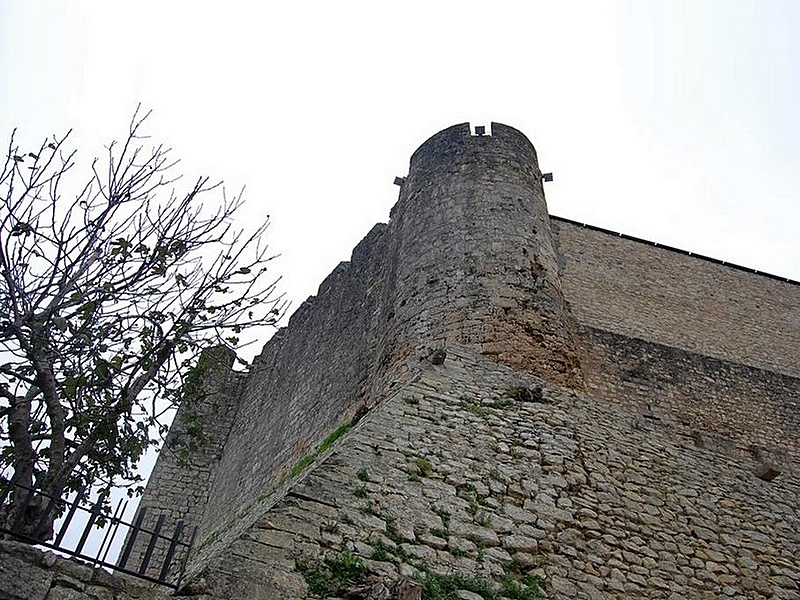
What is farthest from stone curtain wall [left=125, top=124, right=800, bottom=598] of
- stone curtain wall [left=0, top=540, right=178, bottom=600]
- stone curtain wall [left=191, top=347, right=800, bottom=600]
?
stone curtain wall [left=0, top=540, right=178, bottom=600]

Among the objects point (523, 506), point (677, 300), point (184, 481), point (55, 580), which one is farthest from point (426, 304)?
point (184, 481)

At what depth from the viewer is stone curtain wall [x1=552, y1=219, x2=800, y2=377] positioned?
499 inches

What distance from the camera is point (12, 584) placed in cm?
377

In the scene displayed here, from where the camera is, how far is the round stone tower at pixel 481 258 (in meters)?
8.38

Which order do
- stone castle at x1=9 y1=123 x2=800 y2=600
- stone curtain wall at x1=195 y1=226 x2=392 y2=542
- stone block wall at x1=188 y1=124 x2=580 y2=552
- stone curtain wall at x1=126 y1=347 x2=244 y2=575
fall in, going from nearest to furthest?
1. stone castle at x1=9 y1=123 x2=800 y2=600
2. stone block wall at x1=188 y1=124 x2=580 y2=552
3. stone curtain wall at x1=195 y1=226 x2=392 y2=542
4. stone curtain wall at x1=126 y1=347 x2=244 y2=575

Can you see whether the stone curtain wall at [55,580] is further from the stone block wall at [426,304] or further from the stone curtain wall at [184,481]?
the stone curtain wall at [184,481]

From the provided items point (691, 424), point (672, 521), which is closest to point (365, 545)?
point (672, 521)

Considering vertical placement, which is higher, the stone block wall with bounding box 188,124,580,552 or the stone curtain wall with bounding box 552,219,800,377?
the stone curtain wall with bounding box 552,219,800,377

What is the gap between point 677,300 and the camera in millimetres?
13688

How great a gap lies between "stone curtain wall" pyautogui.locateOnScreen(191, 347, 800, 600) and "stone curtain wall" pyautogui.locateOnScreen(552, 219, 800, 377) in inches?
201

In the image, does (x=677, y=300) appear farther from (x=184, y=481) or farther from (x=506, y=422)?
(x=184, y=481)

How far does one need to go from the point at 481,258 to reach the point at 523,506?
418cm

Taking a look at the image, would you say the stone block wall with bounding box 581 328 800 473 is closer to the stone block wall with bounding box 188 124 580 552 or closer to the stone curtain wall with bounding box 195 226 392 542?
the stone block wall with bounding box 188 124 580 552

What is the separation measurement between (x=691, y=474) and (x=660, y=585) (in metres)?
1.77
